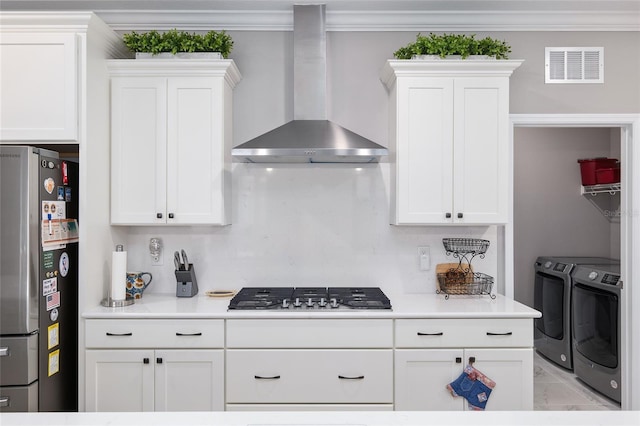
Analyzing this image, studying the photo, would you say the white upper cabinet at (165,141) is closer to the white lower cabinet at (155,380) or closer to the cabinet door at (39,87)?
the cabinet door at (39,87)

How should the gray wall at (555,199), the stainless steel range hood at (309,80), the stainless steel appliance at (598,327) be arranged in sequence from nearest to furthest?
1. the stainless steel range hood at (309,80)
2. the stainless steel appliance at (598,327)
3. the gray wall at (555,199)

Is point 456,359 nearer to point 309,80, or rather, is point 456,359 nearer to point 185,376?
point 185,376

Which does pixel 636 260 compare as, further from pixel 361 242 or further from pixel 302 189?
pixel 302 189

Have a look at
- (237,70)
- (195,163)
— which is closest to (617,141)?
(237,70)

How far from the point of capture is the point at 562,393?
3660mm

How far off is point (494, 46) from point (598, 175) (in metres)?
2.15

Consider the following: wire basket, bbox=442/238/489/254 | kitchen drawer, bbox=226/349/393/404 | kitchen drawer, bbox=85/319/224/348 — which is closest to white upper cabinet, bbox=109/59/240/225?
kitchen drawer, bbox=85/319/224/348

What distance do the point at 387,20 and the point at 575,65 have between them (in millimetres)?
1305

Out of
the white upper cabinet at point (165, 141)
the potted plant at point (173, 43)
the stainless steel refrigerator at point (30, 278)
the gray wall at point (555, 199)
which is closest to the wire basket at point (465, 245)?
the white upper cabinet at point (165, 141)

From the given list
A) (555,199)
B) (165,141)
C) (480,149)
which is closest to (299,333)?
(165,141)

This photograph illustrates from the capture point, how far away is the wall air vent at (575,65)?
10.4ft

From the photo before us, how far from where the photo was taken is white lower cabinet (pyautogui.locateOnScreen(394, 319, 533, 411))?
2.55m

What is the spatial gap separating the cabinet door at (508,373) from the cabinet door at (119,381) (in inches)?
68.7
